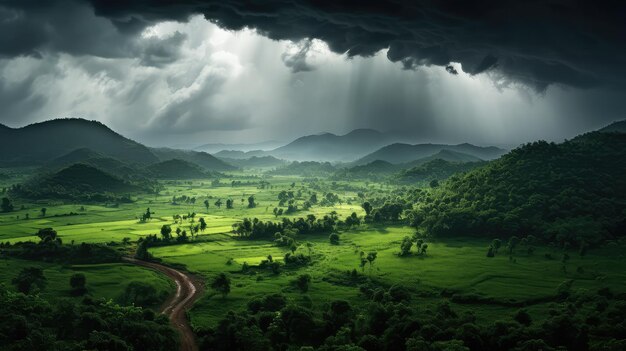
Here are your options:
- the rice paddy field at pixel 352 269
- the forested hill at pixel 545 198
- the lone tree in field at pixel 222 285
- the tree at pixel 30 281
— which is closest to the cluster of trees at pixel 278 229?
the rice paddy field at pixel 352 269

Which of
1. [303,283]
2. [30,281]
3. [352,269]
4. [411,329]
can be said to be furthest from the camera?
[352,269]

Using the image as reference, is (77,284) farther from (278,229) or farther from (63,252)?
(278,229)

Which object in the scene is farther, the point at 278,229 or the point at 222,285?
the point at 278,229

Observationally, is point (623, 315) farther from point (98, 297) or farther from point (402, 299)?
point (98, 297)

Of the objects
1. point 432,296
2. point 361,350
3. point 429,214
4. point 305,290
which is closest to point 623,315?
point 432,296

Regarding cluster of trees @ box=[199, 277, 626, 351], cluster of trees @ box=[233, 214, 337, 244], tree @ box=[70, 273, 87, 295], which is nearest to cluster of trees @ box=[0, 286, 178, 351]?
cluster of trees @ box=[199, 277, 626, 351]

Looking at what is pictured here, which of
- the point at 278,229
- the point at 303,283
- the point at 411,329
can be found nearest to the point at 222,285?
the point at 303,283

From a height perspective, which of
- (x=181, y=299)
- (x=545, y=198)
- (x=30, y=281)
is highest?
(x=545, y=198)
